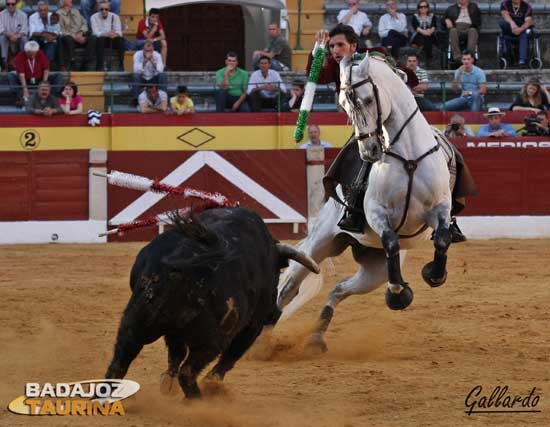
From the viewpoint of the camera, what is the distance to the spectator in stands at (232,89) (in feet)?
54.7

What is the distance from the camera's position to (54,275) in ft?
38.9

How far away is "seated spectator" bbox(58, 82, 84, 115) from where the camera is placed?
643 inches

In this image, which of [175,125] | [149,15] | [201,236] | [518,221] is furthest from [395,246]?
[149,15]

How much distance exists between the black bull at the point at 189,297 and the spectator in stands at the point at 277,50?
11.9m

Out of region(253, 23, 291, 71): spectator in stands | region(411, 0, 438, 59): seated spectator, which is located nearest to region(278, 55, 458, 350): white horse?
region(253, 23, 291, 71): spectator in stands

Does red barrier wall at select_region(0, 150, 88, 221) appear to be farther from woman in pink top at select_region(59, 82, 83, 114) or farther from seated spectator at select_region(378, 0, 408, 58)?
seated spectator at select_region(378, 0, 408, 58)

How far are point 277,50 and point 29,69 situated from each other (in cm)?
367

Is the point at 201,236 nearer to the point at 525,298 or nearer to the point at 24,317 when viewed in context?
the point at 24,317

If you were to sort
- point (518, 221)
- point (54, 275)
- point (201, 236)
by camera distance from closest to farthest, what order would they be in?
1. point (201, 236)
2. point (54, 275)
3. point (518, 221)

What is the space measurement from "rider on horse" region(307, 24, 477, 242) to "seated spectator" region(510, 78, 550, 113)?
27.0 ft

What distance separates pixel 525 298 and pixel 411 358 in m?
2.88

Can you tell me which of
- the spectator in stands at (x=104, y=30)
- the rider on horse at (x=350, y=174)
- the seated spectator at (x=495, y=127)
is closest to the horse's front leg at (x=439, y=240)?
the rider on horse at (x=350, y=174)

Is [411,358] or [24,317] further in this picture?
[24,317]

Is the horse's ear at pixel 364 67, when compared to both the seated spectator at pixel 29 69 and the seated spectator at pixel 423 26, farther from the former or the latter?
the seated spectator at pixel 423 26
